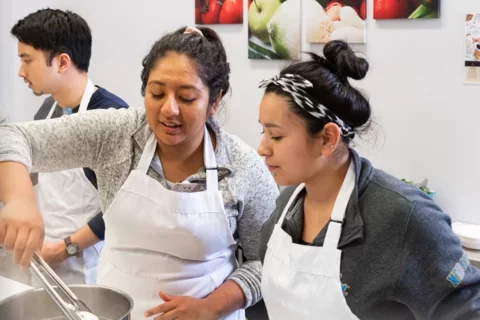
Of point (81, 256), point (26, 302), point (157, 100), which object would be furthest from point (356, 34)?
point (26, 302)

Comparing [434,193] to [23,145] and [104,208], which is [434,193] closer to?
[104,208]

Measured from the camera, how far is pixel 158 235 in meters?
0.93

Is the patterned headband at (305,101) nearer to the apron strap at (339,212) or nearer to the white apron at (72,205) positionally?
the apron strap at (339,212)

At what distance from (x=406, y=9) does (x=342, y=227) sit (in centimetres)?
110

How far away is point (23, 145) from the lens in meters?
0.72

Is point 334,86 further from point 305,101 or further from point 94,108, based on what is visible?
point 94,108

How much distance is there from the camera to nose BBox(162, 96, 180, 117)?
2.80 feet

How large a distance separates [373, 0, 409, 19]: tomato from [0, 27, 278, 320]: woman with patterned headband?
2.98 ft

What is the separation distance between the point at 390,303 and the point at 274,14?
1.35 m

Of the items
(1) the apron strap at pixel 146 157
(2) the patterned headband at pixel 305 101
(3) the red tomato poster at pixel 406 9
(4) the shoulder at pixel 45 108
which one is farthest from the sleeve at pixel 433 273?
(3) the red tomato poster at pixel 406 9

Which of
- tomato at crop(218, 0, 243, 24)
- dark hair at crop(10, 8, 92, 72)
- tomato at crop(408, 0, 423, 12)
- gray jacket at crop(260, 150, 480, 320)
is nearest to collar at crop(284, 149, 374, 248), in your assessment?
gray jacket at crop(260, 150, 480, 320)

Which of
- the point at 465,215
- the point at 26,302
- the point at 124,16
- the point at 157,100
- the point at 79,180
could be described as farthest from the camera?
the point at 124,16

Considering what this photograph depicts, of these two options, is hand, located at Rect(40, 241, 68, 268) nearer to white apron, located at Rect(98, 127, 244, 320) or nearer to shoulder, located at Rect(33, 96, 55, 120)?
white apron, located at Rect(98, 127, 244, 320)

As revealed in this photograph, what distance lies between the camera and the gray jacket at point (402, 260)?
27.7 inches
